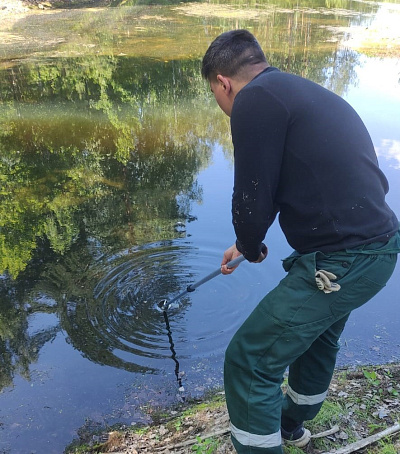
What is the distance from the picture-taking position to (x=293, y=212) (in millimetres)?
2031

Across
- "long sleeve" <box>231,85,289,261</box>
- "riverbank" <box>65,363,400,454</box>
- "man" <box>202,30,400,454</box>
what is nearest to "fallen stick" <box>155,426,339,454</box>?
"riverbank" <box>65,363,400,454</box>

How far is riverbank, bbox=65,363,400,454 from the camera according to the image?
105 inches

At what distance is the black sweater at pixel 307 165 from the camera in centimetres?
187

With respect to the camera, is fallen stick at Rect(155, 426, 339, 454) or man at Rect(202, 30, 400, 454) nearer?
man at Rect(202, 30, 400, 454)

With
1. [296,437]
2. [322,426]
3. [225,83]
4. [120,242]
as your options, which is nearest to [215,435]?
[296,437]

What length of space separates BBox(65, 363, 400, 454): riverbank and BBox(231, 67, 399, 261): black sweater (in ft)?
4.16

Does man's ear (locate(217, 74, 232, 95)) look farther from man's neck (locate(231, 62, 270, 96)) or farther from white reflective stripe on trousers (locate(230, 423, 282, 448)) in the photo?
white reflective stripe on trousers (locate(230, 423, 282, 448))

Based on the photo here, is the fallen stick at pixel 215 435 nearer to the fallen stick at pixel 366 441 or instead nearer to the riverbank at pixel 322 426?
the riverbank at pixel 322 426

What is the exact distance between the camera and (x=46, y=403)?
365 centimetres

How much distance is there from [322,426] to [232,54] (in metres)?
2.08

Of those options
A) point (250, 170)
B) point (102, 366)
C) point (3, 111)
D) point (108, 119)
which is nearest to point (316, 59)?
point (108, 119)

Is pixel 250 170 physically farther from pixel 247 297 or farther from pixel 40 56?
pixel 40 56

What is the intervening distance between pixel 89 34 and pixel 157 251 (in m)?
15.0

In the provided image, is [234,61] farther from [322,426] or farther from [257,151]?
[322,426]
